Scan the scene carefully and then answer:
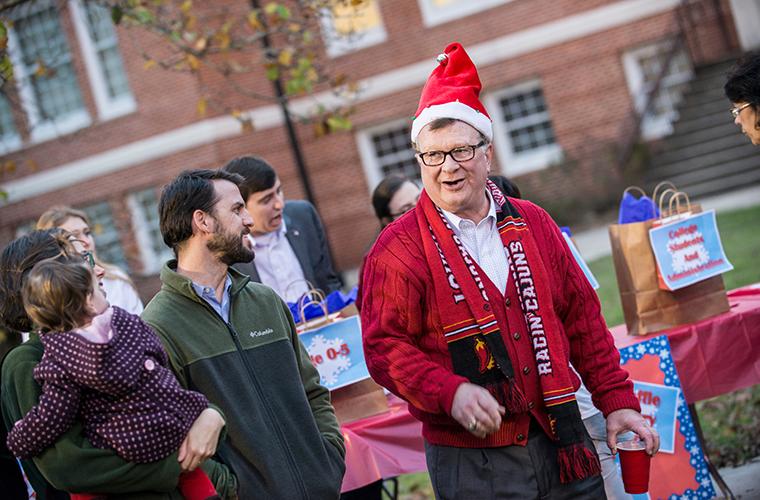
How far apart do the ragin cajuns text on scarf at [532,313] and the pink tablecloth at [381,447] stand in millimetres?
1486

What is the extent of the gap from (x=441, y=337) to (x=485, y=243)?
37 centimetres

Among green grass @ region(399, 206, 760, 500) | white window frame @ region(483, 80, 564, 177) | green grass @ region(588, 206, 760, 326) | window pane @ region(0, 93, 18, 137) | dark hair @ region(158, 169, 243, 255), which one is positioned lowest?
green grass @ region(399, 206, 760, 500)

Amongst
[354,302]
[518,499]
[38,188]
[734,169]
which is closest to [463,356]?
[518,499]

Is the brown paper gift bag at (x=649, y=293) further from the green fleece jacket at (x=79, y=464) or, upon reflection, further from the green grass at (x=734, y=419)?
the green fleece jacket at (x=79, y=464)

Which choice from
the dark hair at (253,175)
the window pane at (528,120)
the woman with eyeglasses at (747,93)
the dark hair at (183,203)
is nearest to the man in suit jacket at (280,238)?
the dark hair at (253,175)

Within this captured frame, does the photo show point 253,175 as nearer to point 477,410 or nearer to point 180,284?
point 180,284

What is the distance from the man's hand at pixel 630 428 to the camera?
2.87m

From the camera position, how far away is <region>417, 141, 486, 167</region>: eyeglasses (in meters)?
2.93

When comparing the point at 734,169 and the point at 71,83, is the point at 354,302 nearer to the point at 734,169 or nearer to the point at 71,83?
the point at 734,169

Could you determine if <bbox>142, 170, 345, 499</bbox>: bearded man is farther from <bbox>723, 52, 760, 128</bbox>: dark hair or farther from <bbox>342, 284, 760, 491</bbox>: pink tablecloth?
<bbox>723, 52, 760, 128</bbox>: dark hair

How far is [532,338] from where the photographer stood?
9.44 feet

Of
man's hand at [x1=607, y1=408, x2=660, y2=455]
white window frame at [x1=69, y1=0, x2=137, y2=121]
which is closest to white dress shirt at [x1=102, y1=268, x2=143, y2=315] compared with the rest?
man's hand at [x1=607, y1=408, x2=660, y2=455]

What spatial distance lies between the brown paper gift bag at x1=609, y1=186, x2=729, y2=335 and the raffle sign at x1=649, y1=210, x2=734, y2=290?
57 millimetres

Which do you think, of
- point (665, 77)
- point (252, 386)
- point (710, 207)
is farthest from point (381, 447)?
point (665, 77)
